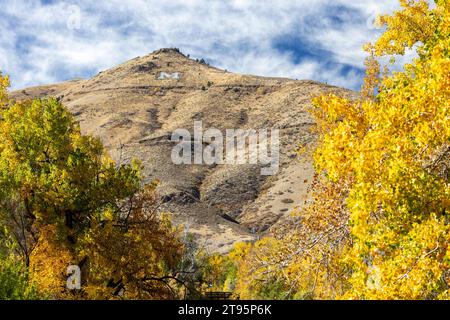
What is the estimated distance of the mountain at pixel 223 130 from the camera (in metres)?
112

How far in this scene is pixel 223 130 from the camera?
6156 inches

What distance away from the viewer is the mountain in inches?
4407

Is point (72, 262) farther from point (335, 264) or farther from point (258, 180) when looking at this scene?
point (258, 180)

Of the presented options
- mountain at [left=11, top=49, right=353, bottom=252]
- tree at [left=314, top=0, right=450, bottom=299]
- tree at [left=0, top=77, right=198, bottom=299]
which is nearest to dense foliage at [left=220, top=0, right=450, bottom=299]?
tree at [left=314, top=0, right=450, bottom=299]

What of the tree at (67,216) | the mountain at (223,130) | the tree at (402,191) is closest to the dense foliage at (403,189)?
the tree at (402,191)

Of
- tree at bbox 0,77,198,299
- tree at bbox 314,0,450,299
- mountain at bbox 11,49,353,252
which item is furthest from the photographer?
mountain at bbox 11,49,353,252

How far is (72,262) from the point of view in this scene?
71.4 ft

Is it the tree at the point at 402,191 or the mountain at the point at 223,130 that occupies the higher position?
the mountain at the point at 223,130

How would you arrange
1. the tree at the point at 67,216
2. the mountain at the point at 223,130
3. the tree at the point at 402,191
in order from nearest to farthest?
the tree at the point at 402,191 → the tree at the point at 67,216 → the mountain at the point at 223,130

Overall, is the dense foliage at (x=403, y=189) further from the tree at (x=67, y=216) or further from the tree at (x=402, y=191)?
the tree at (x=67, y=216)

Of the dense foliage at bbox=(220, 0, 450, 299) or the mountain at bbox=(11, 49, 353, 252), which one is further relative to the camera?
the mountain at bbox=(11, 49, 353, 252)

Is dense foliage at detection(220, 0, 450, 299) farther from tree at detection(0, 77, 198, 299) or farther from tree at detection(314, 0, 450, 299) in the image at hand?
tree at detection(0, 77, 198, 299)
